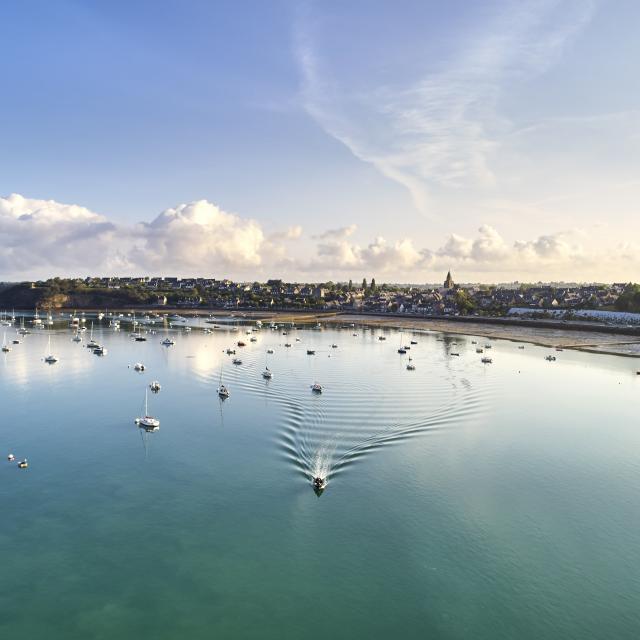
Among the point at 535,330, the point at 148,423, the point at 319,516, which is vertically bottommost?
the point at 319,516

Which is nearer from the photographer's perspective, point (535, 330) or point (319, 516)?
point (319, 516)

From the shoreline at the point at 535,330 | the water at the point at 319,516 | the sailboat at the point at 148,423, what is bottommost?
the water at the point at 319,516

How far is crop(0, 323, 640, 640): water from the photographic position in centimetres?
2156

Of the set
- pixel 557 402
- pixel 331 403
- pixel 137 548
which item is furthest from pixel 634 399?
pixel 137 548

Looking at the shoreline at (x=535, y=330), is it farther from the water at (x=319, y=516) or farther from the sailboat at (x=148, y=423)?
the sailboat at (x=148, y=423)

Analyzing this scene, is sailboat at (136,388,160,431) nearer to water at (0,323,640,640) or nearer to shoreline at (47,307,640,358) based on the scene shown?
water at (0,323,640,640)

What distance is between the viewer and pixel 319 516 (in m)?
29.3

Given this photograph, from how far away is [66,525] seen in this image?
92.3 ft

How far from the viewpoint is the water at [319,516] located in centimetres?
2156

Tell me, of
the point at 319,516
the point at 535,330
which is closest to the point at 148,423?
the point at 319,516

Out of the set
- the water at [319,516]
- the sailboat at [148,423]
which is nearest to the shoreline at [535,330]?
the water at [319,516]

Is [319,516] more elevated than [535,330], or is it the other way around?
[535,330]

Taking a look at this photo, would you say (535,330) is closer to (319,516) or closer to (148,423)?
(148,423)

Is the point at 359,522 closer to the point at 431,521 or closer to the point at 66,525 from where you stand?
the point at 431,521
